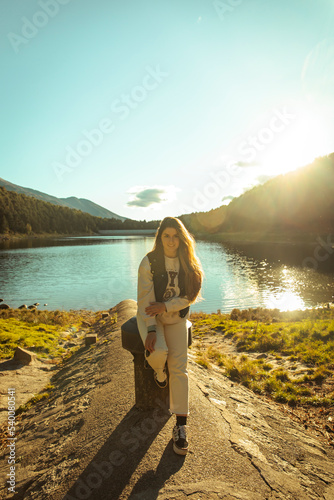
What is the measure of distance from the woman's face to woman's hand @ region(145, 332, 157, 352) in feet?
3.26

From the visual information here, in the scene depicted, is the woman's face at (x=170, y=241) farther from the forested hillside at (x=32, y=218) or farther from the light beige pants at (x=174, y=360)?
the forested hillside at (x=32, y=218)

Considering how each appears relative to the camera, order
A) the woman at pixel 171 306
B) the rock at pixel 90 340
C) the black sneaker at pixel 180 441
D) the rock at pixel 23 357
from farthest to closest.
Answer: the rock at pixel 90 340
the rock at pixel 23 357
the woman at pixel 171 306
the black sneaker at pixel 180 441

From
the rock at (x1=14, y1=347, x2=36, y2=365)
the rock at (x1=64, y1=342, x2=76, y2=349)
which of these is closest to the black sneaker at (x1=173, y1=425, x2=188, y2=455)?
the rock at (x1=14, y1=347, x2=36, y2=365)

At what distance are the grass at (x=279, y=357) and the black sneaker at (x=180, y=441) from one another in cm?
326

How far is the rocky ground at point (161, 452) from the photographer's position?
106 inches

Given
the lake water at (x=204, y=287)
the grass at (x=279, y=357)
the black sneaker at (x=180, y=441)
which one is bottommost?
the lake water at (x=204, y=287)

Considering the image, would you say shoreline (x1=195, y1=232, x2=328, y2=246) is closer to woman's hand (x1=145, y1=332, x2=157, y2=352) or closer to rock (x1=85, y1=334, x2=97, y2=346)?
rock (x1=85, y1=334, x2=97, y2=346)

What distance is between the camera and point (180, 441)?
3039mm

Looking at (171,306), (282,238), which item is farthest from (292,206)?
(171,306)

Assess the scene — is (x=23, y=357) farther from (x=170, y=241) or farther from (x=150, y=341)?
(x=170, y=241)

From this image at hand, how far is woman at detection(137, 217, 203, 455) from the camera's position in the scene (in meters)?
3.15

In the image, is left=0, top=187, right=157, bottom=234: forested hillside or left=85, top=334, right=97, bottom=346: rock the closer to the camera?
left=85, top=334, right=97, bottom=346: rock

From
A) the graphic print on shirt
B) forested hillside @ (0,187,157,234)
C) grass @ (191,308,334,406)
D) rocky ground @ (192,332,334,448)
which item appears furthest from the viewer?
forested hillside @ (0,187,157,234)

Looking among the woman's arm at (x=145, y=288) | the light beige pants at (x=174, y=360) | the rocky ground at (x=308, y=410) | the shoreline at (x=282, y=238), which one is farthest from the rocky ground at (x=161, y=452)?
the shoreline at (x=282, y=238)
